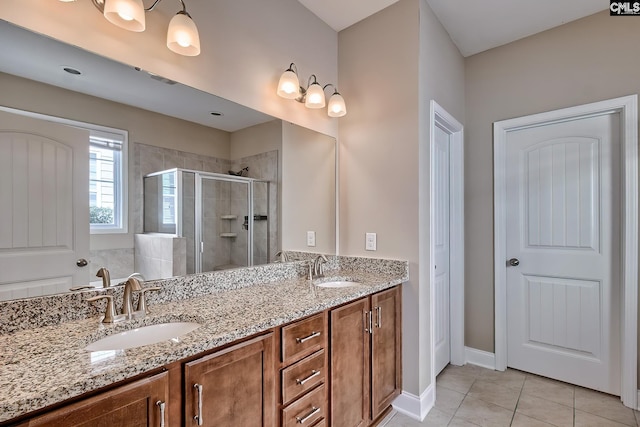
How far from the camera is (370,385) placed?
1.78m

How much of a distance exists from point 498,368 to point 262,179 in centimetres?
251

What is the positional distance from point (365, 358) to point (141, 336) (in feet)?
3.81

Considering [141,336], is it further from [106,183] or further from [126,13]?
[126,13]

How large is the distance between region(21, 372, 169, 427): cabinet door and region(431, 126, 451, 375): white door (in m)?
2.07

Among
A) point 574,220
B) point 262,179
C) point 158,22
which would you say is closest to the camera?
point 158,22

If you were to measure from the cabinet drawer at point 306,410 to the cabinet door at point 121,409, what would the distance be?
0.57m

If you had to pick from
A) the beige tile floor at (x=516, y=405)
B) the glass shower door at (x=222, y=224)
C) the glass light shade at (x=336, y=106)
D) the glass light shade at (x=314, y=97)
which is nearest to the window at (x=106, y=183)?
the glass shower door at (x=222, y=224)

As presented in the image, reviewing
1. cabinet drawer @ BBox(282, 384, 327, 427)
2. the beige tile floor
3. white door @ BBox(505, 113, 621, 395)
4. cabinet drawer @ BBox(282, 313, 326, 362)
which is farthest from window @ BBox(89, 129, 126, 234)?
white door @ BBox(505, 113, 621, 395)

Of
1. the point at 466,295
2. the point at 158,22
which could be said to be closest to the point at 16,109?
the point at 158,22

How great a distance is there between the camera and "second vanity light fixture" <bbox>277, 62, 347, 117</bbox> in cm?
192

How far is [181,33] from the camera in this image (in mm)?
1332

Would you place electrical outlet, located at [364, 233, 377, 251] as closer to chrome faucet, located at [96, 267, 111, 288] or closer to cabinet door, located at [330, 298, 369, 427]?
cabinet door, located at [330, 298, 369, 427]

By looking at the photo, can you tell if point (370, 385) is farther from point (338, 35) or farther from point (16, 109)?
point (338, 35)

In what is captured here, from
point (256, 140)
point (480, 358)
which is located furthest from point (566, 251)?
point (256, 140)
